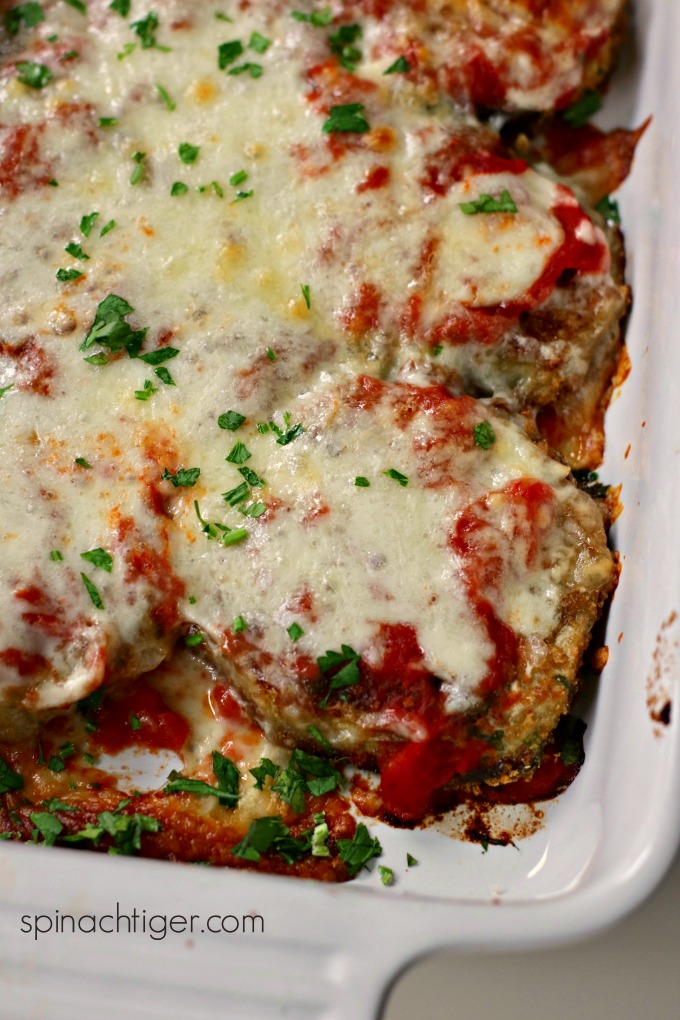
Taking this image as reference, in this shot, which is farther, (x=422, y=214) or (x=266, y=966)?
(x=422, y=214)

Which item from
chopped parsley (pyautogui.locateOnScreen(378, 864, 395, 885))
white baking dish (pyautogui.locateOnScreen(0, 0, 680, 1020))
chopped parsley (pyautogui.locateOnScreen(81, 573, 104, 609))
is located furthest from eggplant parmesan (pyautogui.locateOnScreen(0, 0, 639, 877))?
white baking dish (pyautogui.locateOnScreen(0, 0, 680, 1020))

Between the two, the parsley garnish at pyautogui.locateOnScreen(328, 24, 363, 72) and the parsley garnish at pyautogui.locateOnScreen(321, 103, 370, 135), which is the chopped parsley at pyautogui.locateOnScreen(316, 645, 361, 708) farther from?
the parsley garnish at pyautogui.locateOnScreen(328, 24, 363, 72)

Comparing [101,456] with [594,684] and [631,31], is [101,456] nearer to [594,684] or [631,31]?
[594,684]

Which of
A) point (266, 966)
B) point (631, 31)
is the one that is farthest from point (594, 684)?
point (631, 31)

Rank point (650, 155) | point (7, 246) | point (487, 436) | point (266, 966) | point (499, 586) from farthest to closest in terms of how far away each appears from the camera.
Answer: point (650, 155), point (7, 246), point (487, 436), point (499, 586), point (266, 966)

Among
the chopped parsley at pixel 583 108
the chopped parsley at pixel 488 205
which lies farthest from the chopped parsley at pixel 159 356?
the chopped parsley at pixel 583 108

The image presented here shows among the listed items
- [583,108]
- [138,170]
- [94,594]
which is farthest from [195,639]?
[583,108]

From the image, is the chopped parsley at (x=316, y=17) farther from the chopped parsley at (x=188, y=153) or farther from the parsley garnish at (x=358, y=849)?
the parsley garnish at (x=358, y=849)
